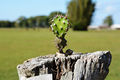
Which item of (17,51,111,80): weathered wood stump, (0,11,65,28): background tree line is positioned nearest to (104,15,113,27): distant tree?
(0,11,65,28): background tree line

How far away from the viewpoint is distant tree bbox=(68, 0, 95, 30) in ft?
238

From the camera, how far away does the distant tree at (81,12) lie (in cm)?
7256

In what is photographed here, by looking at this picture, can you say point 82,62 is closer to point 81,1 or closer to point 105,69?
point 105,69

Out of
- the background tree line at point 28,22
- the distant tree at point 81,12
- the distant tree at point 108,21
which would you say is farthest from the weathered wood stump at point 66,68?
the distant tree at point 108,21

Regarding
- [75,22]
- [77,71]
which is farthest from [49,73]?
[75,22]

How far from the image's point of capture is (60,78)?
4.26 meters

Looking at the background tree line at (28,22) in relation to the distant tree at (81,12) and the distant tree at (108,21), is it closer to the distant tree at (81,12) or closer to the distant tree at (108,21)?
the distant tree at (108,21)

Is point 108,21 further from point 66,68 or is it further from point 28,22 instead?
point 66,68

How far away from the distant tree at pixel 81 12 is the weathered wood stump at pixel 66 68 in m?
67.8

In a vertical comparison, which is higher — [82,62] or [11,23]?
[82,62]

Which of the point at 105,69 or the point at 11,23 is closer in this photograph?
the point at 105,69

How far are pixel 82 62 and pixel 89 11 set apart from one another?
236 ft

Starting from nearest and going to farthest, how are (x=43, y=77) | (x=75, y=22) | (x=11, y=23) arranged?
(x=43, y=77) → (x=75, y=22) → (x=11, y=23)

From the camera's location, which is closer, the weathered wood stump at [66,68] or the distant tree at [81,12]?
the weathered wood stump at [66,68]
